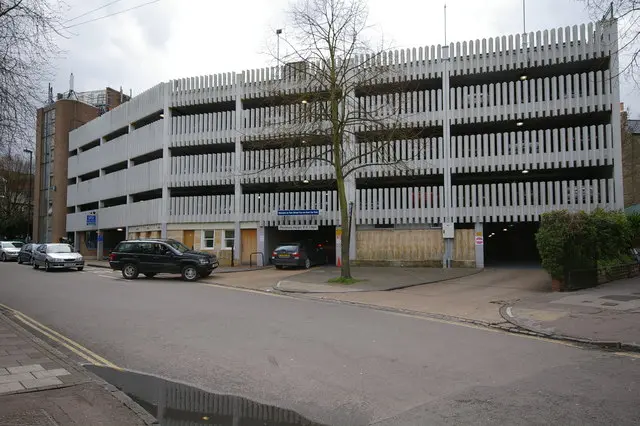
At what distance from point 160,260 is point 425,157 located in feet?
48.1

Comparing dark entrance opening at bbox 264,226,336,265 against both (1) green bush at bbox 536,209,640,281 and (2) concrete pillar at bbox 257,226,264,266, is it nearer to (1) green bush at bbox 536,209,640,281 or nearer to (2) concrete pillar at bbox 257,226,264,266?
(2) concrete pillar at bbox 257,226,264,266

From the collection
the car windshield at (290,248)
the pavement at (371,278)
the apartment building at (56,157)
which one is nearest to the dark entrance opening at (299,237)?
the car windshield at (290,248)

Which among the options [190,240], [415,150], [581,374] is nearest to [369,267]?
[415,150]

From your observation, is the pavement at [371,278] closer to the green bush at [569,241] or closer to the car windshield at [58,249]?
the green bush at [569,241]

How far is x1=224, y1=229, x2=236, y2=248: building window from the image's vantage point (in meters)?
29.5

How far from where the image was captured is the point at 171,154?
3253 centimetres

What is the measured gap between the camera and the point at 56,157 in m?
48.8

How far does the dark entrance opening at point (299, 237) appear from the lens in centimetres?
2919

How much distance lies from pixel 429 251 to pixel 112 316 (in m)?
17.6

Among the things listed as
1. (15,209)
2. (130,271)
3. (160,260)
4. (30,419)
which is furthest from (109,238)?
(30,419)

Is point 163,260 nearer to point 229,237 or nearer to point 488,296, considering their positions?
point 229,237

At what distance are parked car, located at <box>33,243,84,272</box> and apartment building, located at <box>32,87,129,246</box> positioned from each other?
23.2 m

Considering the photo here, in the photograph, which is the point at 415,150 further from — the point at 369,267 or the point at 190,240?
the point at 190,240

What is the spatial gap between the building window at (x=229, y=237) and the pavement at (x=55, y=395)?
22.3 meters
